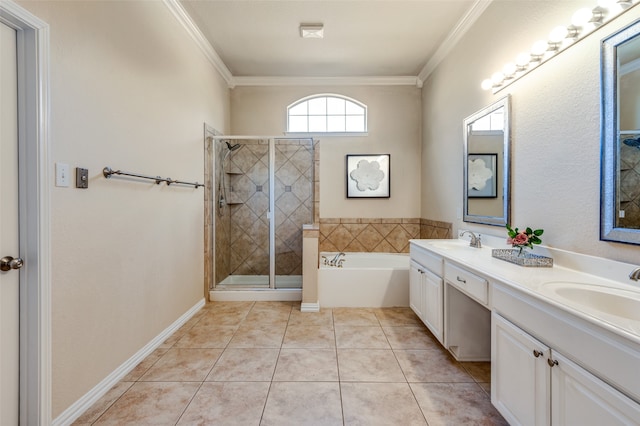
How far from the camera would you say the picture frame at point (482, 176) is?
7.64ft

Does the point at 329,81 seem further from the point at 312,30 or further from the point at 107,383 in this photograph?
the point at 107,383

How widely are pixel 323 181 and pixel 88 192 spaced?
2.85 m

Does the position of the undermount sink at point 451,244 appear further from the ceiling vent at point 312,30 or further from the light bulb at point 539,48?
the ceiling vent at point 312,30

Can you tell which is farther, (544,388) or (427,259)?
(427,259)

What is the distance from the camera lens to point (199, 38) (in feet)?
9.58

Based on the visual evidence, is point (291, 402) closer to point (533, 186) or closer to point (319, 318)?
point (319, 318)

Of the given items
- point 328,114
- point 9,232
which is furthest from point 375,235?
point 9,232

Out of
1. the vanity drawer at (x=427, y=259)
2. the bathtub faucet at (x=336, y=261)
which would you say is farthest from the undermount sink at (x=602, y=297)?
the bathtub faucet at (x=336, y=261)

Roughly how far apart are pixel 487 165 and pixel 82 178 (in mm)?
2718

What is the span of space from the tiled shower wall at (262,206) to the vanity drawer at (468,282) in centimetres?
183

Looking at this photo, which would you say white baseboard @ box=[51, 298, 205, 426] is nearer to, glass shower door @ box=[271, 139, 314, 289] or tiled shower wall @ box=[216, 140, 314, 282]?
tiled shower wall @ box=[216, 140, 314, 282]

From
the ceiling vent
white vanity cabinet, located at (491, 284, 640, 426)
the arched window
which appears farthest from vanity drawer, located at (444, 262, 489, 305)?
the arched window

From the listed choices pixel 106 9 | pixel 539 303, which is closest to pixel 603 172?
pixel 539 303

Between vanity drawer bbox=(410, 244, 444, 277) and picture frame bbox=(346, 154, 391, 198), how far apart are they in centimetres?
144
